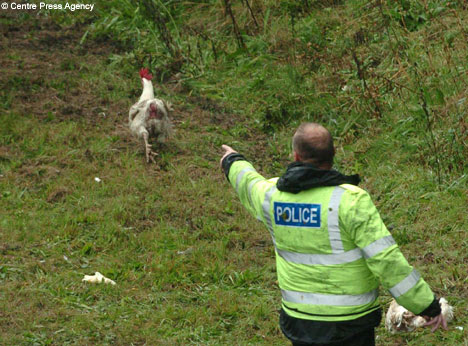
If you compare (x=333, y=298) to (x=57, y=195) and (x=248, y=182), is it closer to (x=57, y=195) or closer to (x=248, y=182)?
(x=248, y=182)

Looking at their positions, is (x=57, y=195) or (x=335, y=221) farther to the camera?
(x=57, y=195)

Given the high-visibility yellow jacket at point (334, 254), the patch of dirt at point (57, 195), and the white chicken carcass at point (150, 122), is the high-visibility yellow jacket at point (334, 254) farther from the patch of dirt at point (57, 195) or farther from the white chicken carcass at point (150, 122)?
the white chicken carcass at point (150, 122)

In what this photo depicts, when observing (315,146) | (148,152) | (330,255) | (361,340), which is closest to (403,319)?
(361,340)

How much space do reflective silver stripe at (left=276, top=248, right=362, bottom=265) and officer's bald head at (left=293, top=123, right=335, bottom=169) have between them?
0.43 m

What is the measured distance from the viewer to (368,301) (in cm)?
354

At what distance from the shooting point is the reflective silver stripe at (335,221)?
3.41 meters

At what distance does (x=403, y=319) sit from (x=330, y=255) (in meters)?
2.11

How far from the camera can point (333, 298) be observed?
3.51 metres

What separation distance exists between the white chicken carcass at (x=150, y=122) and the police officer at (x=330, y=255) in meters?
5.58

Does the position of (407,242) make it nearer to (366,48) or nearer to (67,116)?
(366,48)

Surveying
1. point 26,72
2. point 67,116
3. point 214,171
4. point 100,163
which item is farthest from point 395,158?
point 26,72

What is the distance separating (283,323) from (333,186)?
2.59 ft

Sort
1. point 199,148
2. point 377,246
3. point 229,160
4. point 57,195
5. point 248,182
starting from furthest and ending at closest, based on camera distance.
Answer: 1. point 199,148
2. point 57,195
3. point 229,160
4. point 248,182
5. point 377,246

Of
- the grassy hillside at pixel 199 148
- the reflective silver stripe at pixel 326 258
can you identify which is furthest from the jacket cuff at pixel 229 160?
the grassy hillside at pixel 199 148
